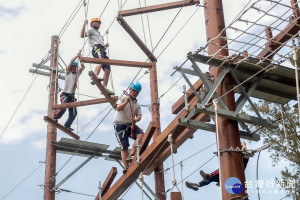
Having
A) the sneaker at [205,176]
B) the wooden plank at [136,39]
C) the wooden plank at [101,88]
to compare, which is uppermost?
the wooden plank at [136,39]

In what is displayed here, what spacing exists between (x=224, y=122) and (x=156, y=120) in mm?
3541

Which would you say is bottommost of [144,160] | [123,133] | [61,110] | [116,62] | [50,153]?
[144,160]

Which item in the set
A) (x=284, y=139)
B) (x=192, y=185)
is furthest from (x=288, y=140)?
(x=192, y=185)

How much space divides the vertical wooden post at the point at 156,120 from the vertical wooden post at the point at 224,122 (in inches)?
123

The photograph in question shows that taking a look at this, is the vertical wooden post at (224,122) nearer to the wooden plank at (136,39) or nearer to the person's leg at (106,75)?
the wooden plank at (136,39)

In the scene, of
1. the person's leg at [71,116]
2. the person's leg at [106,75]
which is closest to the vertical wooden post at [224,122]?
the person's leg at [106,75]

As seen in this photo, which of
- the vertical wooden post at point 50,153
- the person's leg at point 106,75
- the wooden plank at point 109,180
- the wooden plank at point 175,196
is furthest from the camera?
the vertical wooden post at point 50,153

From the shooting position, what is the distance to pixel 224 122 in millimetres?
6660

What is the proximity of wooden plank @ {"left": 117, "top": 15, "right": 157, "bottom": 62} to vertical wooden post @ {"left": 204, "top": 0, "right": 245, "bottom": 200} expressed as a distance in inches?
125

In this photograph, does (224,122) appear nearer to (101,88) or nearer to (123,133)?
(123,133)

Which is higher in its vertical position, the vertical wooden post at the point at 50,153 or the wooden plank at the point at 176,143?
the vertical wooden post at the point at 50,153

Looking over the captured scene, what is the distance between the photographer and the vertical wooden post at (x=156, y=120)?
9.76 m

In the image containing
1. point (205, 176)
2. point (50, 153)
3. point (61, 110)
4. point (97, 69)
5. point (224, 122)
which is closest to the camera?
point (224, 122)

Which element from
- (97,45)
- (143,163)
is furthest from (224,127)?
(97,45)
